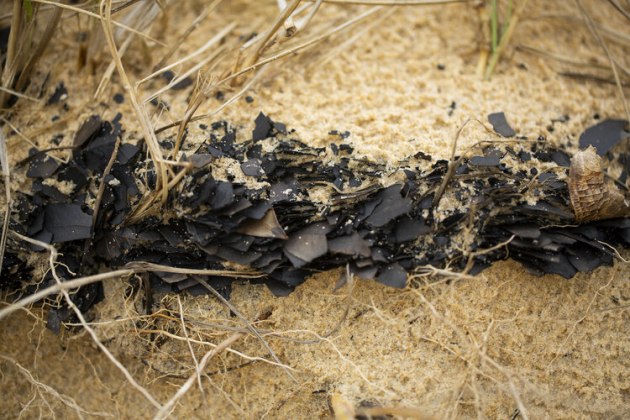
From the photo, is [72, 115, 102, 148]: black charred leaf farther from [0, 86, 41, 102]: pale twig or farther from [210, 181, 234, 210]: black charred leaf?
[210, 181, 234, 210]: black charred leaf

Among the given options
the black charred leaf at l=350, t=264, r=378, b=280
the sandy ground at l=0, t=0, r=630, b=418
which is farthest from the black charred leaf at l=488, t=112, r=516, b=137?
the black charred leaf at l=350, t=264, r=378, b=280

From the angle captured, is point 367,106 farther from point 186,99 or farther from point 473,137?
point 186,99

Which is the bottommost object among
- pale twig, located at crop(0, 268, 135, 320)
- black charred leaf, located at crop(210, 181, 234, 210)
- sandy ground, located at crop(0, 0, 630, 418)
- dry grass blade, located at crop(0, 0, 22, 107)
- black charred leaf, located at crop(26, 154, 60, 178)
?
sandy ground, located at crop(0, 0, 630, 418)

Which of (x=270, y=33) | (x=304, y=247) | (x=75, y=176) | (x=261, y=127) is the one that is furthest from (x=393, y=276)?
(x=75, y=176)

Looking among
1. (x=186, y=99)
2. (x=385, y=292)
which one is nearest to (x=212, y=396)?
(x=385, y=292)

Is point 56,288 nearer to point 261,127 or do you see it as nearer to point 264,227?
point 264,227

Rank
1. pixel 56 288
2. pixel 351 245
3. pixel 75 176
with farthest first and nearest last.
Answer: pixel 75 176 → pixel 351 245 → pixel 56 288
